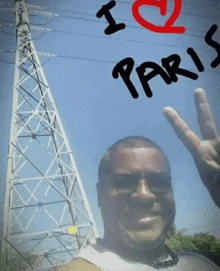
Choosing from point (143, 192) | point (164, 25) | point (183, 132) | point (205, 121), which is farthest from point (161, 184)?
point (164, 25)

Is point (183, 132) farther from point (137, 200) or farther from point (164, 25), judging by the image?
point (164, 25)

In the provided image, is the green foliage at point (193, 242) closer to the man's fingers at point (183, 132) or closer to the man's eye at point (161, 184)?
the man's eye at point (161, 184)

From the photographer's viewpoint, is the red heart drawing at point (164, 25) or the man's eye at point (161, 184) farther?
the red heart drawing at point (164, 25)

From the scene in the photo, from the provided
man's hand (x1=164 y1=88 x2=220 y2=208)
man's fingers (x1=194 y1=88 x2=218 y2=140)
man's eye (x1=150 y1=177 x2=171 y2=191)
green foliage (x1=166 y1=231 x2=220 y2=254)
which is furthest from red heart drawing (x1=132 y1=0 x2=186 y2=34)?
green foliage (x1=166 y1=231 x2=220 y2=254)

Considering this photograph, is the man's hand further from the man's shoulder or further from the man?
the man's shoulder

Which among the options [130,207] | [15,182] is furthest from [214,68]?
[15,182]

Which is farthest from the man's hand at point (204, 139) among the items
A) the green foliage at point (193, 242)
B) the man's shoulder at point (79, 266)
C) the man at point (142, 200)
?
the man's shoulder at point (79, 266)

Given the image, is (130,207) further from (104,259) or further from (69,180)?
(69,180)
